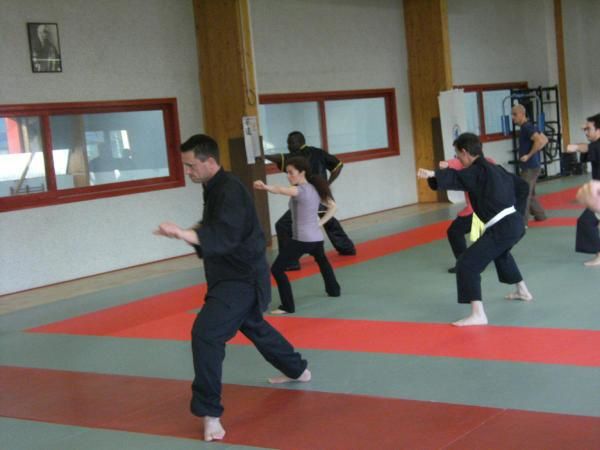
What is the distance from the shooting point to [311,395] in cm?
495

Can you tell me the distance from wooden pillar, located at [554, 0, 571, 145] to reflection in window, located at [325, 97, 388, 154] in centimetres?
574

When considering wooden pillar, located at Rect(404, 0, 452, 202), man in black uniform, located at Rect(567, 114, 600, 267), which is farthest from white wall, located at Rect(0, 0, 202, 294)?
man in black uniform, located at Rect(567, 114, 600, 267)

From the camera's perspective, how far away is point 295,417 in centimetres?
459

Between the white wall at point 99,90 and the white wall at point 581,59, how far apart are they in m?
10.7

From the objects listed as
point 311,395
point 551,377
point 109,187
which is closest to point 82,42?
point 109,187

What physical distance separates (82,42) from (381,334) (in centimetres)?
601

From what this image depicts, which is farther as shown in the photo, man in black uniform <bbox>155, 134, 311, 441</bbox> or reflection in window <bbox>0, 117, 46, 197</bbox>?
reflection in window <bbox>0, 117, 46, 197</bbox>

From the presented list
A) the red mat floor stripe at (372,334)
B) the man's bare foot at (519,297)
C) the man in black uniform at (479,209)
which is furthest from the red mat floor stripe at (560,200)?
the red mat floor stripe at (372,334)

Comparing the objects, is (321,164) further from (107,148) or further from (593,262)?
(593,262)

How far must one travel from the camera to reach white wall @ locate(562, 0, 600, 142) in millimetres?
19109

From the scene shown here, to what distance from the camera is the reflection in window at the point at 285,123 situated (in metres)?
12.8

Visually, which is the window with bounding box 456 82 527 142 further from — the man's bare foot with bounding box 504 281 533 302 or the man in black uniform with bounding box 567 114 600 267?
the man's bare foot with bounding box 504 281 533 302

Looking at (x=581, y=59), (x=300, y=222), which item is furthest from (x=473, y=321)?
(x=581, y=59)

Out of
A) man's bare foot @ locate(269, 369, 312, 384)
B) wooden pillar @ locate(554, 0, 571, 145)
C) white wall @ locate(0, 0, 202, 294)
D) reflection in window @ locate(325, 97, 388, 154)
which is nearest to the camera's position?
man's bare foot @ locate(269, 369, 312, 384)
